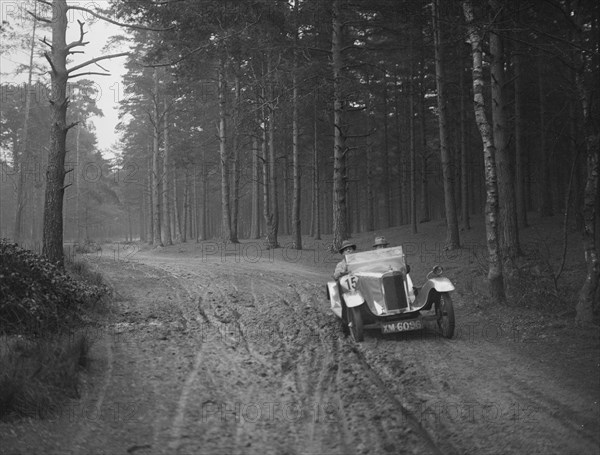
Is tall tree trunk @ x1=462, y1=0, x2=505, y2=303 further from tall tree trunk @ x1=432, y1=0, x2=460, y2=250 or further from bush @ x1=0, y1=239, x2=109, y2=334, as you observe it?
tall tree trunk @ x1=432, y1=0, x2=460, y2=250

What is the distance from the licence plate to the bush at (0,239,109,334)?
497 cm

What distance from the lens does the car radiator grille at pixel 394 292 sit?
7.81 m

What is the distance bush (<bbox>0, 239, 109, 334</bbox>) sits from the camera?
21.4ft

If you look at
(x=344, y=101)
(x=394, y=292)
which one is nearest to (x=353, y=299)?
(x=394, y=292)

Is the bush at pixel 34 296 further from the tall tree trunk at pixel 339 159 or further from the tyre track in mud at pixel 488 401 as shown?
the tall tree trunk at pixel 339 159

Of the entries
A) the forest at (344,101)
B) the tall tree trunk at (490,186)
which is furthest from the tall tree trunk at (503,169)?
the tall tree trunk at (490,186)

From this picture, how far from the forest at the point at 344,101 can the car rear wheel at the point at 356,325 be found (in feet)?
12.1

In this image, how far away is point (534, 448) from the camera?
4.04 meters

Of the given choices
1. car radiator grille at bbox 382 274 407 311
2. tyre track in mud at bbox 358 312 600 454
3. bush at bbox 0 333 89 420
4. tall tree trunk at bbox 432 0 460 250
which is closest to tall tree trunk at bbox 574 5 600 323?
tyre track in mud at bbox 358 312 600 454

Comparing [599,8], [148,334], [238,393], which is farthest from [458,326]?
[599,8]

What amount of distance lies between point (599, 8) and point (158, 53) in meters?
13.5

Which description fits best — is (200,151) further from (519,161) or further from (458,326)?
(458,326)

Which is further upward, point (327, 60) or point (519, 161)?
point (327, 60)

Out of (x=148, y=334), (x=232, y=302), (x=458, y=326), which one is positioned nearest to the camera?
(x=148, y=334)
